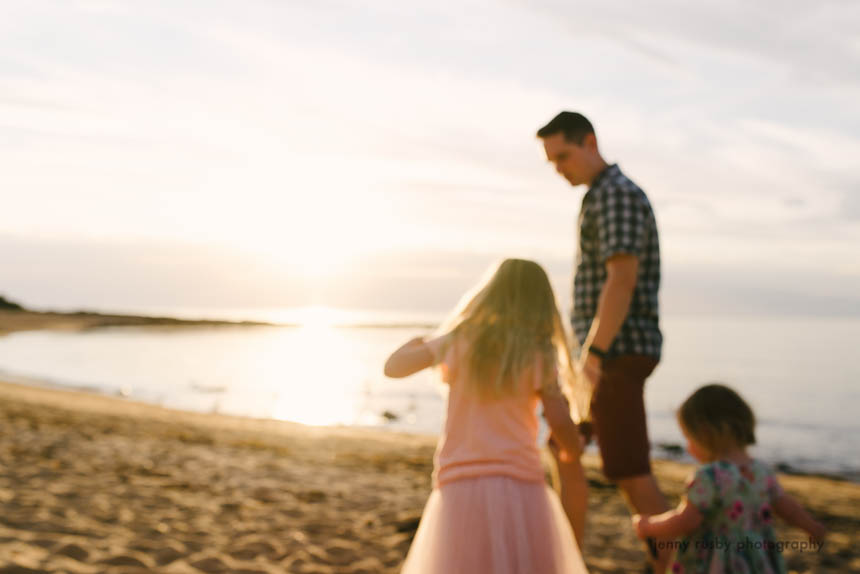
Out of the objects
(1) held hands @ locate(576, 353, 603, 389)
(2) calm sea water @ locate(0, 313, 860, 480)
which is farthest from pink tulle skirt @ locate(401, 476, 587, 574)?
(2) calm sea water @ locate(0, 313, 860, 480)

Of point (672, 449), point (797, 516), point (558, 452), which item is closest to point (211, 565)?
point (558, 452)

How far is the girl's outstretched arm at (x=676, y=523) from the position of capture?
2.85m

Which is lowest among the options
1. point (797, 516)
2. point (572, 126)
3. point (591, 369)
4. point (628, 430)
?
point (797, 516)

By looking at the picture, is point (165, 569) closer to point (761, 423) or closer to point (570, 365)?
point (570, 365)

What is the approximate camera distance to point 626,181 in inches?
135

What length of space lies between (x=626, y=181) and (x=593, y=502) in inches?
165

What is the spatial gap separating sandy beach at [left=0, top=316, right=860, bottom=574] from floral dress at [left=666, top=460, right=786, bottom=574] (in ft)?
6.03

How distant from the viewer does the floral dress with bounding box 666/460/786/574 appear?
9.23ft

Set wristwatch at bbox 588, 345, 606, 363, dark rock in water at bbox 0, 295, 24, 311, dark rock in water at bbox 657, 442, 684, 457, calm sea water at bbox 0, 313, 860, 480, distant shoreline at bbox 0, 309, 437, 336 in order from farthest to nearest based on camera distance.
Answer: dark rock in water at bbox 0, 295, 24, 311
distant shoreline at bbox 0, 309, 437, 336
calm sea water at bbox 0, 313, 860, 480
dark rock in water at bbox 657, 442, 684, 457
wristwatch at bbox 588, 345, 606, 363

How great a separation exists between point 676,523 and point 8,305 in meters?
98.8

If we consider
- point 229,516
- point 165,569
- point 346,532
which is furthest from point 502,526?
point 229,516

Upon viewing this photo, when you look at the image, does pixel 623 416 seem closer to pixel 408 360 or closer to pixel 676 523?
pixel 676 523

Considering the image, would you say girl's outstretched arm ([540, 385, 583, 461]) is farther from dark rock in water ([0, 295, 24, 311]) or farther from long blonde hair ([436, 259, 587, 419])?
dark rock in water ([0, 295, 24, 311])

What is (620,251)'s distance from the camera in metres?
3.28
